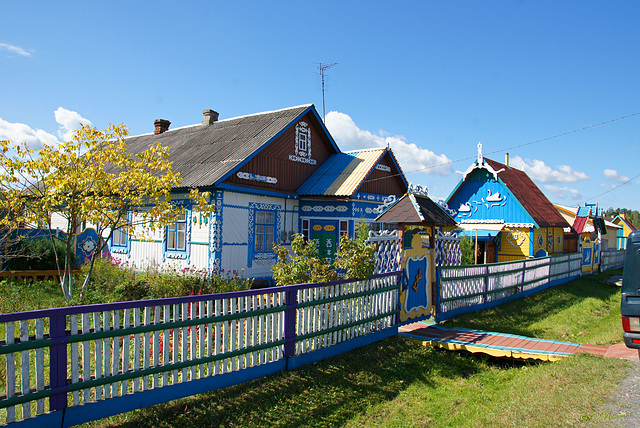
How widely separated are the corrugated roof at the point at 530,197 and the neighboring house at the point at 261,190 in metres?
5.93

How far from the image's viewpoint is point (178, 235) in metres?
15.0

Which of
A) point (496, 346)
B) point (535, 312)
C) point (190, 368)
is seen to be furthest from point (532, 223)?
point (190, 368)

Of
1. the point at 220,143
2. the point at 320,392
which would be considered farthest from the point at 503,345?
the point at 220,143

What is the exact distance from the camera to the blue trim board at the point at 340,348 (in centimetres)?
650

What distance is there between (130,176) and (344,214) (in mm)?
8564

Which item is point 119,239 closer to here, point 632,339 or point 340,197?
point 340,197

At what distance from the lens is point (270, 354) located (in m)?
6.10

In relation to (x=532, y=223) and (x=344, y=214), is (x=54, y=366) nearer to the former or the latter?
(x=344, y=214)

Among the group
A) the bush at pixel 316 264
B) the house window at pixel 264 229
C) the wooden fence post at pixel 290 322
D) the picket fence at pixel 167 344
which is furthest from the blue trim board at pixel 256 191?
the wooden fence post at pixel 290 322

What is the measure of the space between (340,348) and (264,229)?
28.8ft

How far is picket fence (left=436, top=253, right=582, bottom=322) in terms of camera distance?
33.8ft

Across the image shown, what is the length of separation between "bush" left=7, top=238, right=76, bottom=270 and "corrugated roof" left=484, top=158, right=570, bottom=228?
61.1 feet

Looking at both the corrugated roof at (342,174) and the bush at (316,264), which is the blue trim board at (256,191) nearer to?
the corrugated roof at (342,174)

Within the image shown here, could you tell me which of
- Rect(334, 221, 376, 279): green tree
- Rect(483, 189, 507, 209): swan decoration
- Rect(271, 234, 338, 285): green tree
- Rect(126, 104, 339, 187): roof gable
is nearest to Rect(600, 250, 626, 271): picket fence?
Rect(483, 189, 507, 209): swan decoration
